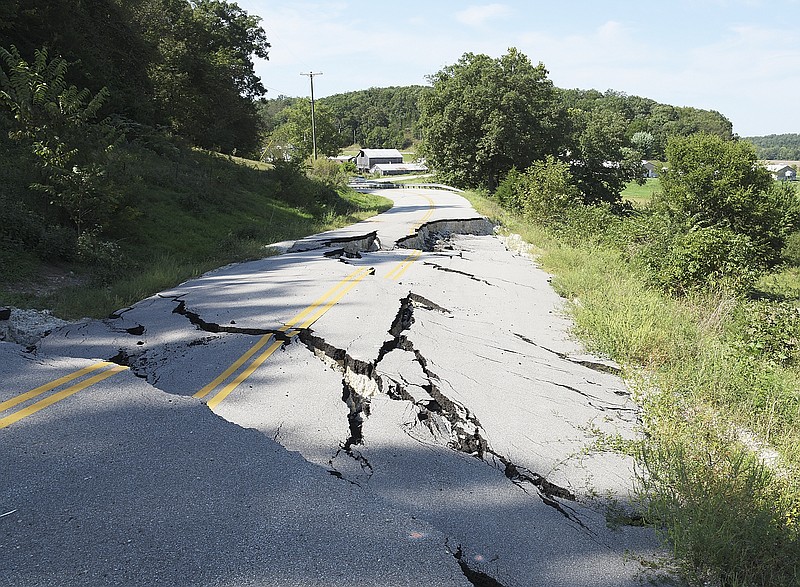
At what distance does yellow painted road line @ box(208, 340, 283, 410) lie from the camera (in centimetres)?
497

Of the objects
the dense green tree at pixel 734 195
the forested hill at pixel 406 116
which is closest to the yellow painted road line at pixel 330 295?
the dense green tree at pixel 734 195

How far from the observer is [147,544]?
2.94 m

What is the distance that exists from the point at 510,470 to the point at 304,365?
2.69m

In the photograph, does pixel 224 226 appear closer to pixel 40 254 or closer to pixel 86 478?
pixel 40 254

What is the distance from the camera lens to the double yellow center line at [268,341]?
520 centimetres

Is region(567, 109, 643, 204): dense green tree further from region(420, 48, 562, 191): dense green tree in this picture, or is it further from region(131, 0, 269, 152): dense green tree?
region(131, 0, 269, 152): dense green tree

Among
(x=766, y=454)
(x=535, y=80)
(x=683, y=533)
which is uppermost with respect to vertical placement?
(x=535, y=80)

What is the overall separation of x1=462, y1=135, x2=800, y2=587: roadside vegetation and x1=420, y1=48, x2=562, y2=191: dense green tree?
3068 cm

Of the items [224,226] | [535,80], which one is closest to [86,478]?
[224,226]

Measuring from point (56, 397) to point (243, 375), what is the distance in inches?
62.2

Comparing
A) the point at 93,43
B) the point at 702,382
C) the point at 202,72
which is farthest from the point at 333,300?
the point at 202,72

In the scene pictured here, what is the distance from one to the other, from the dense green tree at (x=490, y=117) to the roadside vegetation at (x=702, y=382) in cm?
3068

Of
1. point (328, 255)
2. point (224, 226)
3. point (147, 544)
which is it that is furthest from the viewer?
point (224, 226)

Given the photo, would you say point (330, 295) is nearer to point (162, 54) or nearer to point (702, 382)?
point (702, 382)
